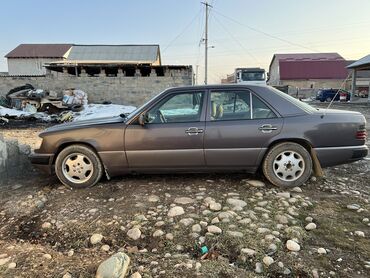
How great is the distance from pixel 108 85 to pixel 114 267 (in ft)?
57.0

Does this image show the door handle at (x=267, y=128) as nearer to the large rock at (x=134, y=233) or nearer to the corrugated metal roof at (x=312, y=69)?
the large rock at (x=134, y=233)

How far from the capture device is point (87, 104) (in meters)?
18.3

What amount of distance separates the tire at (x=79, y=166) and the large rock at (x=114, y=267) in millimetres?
2111

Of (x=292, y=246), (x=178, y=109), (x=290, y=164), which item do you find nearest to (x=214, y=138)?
(x=178, y=109)

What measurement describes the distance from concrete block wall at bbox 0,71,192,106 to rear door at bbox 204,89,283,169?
47.2 ft

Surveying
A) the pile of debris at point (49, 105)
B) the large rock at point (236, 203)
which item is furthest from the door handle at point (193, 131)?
the pile of debris at point (49, 105)

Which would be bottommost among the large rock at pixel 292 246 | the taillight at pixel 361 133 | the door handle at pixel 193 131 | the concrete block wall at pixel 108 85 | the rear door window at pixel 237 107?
the large rock at pixel 292 246

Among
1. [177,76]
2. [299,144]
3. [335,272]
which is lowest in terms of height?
[335,272]

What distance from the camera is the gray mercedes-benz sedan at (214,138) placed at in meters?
4.59

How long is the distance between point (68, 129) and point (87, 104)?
1416 cm

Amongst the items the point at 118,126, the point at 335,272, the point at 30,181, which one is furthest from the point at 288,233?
the point at 30,181

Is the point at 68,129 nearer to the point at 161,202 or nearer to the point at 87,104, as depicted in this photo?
the point at 161,202

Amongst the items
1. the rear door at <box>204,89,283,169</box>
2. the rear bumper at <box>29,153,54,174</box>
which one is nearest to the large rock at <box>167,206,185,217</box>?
the rear door at <box>204,89,283,169</box>

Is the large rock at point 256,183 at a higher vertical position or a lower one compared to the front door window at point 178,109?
lower
